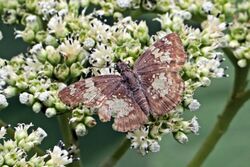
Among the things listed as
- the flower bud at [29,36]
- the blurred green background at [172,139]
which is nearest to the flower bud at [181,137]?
the flower bud at [29,36]

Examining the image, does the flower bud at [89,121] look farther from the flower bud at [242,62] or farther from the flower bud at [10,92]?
the flower bud at [242,62]

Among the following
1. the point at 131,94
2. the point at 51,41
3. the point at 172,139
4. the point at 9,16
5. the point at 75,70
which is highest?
the point at 9,16

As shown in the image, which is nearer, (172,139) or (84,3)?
(84,3)

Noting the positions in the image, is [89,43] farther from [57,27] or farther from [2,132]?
[2,132]

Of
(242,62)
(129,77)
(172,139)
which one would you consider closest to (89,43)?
(129,77)

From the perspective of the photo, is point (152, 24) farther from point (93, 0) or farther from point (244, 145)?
point (93, 0)

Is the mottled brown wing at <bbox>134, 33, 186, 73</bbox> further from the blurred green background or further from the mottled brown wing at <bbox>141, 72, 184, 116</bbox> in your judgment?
the blurred green background
